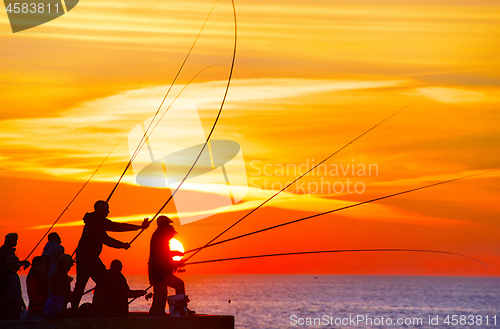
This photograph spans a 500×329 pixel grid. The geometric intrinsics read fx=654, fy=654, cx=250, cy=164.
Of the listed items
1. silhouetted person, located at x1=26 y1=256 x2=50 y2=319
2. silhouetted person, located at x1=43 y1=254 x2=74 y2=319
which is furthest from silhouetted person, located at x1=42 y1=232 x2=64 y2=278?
silhouetted person, located at x1=43 y1=254 x2=74 y2=319

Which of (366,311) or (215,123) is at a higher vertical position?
(215,123)

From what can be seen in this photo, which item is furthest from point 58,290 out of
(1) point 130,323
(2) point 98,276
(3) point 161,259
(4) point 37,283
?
(4) point 37,283

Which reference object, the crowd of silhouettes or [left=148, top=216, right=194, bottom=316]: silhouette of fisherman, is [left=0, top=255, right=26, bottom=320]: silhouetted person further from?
[left=148, top=216, right=194, bottom=316]: silhouette of fisherman

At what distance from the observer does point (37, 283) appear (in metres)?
11.8

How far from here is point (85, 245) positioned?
10.3 meters

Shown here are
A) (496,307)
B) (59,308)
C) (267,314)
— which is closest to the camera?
(59,308)

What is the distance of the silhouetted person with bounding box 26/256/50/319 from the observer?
38.4 feet

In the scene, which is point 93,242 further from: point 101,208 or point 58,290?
point 58,290

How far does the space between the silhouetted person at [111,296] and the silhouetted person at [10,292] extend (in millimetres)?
1480

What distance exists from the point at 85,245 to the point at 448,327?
214ft

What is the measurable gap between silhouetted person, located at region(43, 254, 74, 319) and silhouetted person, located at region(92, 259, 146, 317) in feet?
1.82

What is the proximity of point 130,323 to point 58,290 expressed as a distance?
1316 millimetres

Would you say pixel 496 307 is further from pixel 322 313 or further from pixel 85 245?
pixel 85 245

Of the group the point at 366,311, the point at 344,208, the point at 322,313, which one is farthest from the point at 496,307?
the point at 344,208
